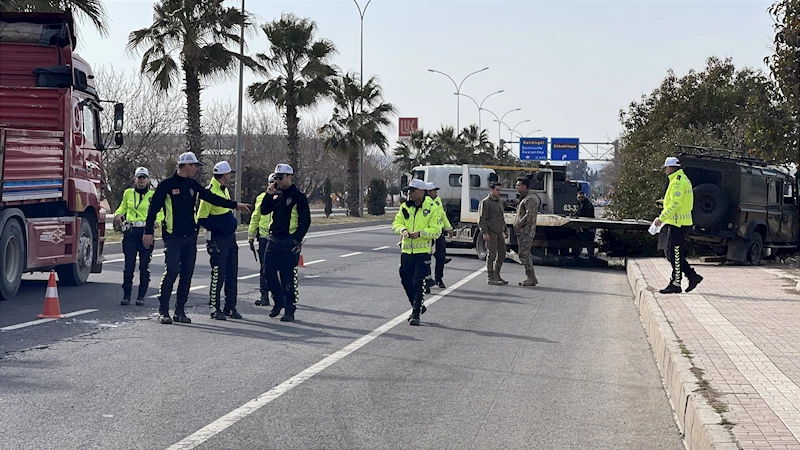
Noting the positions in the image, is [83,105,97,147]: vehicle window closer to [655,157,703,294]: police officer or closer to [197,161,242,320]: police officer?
[197,161,242,320]: police officer

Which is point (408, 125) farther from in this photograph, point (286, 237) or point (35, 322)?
point (35, 322)

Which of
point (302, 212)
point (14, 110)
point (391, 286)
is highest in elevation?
point (14, 110)

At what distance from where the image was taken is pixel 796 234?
83.4ft

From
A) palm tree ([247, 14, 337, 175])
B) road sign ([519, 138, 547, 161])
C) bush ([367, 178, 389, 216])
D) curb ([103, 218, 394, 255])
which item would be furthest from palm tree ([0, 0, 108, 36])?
road sign ([519, 138, 547, 161])

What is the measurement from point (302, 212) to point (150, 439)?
642cm

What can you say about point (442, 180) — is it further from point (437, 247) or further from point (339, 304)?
point (339, 304)

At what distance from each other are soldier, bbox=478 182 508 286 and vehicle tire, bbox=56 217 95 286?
6.46 meters

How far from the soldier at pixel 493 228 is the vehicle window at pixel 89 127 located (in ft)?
21.5

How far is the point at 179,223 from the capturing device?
1212cm

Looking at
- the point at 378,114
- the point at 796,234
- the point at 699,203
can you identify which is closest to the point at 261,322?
the point at 699,203

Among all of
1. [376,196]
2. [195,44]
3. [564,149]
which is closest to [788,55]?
[195,44]

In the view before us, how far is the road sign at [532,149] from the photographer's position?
77812 millimetres

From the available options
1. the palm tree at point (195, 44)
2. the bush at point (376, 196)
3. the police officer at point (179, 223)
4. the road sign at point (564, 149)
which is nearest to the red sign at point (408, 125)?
the bush at point (376, 196)

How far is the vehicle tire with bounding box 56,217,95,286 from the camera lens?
54.0 ft
